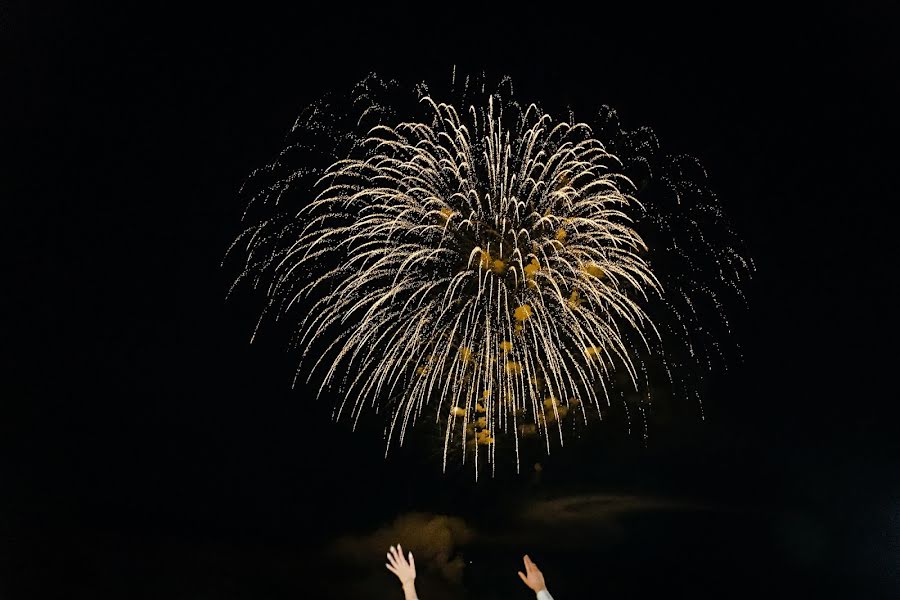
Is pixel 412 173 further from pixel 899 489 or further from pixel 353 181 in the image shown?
pixel 899 489

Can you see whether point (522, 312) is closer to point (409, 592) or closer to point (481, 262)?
point (481, 262)

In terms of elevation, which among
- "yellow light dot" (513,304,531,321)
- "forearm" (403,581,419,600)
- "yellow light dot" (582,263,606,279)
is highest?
"yellow light dot" (582,263,606,279)

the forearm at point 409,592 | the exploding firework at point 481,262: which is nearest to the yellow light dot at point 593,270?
the exploding firework at point 481,262

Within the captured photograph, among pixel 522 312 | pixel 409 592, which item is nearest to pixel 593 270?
pixel 522 312

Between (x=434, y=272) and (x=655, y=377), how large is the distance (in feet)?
11.6

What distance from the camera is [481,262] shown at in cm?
909

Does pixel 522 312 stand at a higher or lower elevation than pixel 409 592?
higher

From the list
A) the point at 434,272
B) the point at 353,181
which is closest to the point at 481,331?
the point at 434,272

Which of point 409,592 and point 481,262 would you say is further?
point 481,262

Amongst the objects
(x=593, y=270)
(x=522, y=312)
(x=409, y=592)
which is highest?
(x=593, y=270)

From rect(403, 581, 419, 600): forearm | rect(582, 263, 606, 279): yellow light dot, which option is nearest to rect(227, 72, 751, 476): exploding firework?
rect(582, 263, 606, 279): yellow light dot

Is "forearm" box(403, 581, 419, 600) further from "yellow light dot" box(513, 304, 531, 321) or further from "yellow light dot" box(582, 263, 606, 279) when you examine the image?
"yellow light dot" box(582, 263, 606, 279)

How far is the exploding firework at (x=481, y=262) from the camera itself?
9.12 meters

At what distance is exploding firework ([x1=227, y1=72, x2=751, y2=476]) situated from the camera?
9.12 metres
